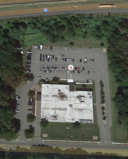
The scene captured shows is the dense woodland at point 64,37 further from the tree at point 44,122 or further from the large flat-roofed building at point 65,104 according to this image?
the large flat-roofed building at point 65,104

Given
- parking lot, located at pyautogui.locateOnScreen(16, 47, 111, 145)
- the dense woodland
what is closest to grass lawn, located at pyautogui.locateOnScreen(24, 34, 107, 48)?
the dense woodland

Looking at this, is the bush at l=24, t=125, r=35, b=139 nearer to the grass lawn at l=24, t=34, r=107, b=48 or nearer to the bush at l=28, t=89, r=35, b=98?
the bush at l=28, t=89, r=35, b=98

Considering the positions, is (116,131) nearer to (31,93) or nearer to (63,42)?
(31,93)

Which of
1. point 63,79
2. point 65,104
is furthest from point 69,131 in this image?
point 63,79

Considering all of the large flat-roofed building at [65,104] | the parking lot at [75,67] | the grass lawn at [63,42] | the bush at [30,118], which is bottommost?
the bush at [30,118]

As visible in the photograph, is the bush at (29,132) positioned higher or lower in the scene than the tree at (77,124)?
lower

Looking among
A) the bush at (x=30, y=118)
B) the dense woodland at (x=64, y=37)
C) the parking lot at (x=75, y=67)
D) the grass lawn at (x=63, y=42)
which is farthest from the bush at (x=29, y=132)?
the grass lawn at (x=63, y=42)
